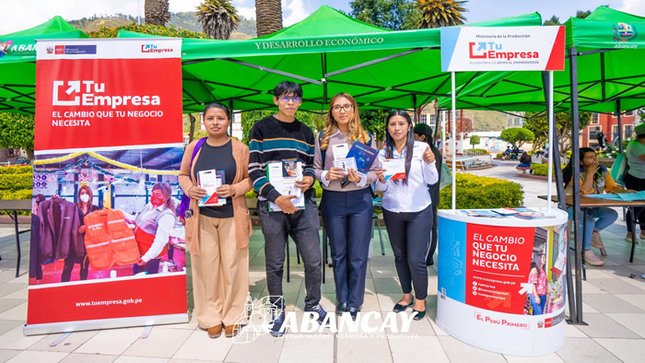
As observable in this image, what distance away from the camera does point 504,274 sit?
251 cm

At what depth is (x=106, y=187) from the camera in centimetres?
304

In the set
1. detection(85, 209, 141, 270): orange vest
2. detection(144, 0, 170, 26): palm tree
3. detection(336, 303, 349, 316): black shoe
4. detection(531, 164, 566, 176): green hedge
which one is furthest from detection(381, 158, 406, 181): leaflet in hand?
detection(144, 0, 170, 26): palm tree

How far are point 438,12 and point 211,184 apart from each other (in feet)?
116

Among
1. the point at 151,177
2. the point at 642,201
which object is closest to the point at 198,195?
the point at 151,177

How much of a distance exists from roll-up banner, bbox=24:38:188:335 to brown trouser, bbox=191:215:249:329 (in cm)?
34

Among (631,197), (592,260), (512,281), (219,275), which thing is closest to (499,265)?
(512,281)

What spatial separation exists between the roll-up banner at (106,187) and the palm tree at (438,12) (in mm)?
33781

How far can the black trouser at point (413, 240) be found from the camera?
2914 mm

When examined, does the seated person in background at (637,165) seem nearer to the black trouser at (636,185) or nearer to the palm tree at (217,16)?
the black trouser at (636,185)

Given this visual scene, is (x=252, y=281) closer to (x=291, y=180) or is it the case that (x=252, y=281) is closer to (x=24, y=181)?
(x=291, y=180)

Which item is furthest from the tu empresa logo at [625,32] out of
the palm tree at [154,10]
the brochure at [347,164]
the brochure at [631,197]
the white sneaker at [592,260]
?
the palm tree at [154,10]

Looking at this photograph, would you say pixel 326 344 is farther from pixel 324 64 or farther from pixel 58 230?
pixel 324 64

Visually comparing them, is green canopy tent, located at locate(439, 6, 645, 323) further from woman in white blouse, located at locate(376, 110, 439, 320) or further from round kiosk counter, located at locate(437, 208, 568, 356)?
woman in white blouse, located at locate(376, 110, 439, 320)

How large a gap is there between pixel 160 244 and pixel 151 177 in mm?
604
